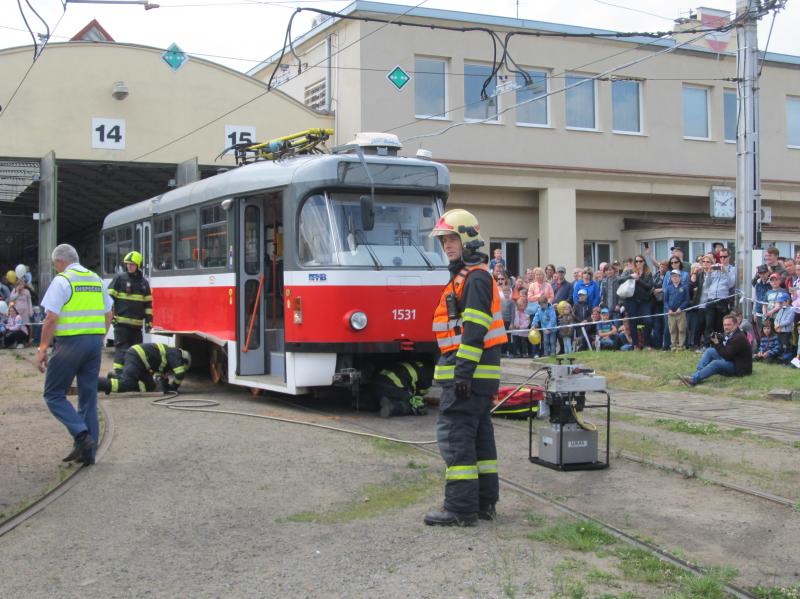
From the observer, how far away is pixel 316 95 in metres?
28.9

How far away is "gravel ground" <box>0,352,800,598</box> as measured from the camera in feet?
17.9

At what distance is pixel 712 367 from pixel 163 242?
904cm

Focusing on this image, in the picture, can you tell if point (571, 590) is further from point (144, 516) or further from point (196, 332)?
point (196, 332)

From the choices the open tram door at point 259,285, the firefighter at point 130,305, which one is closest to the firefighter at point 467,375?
the open tram door at point 259,285

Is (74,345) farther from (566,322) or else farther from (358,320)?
Result: (566,322)

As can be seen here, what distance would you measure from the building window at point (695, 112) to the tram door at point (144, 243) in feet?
64.5

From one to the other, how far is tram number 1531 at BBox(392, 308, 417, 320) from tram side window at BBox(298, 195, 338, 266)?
3.52 ft

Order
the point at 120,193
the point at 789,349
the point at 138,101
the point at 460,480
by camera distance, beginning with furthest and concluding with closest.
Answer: the point at 120,193, the point at 138,101, the point at 789,349, the point at 460,480

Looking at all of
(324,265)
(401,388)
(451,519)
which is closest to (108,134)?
(324,265)

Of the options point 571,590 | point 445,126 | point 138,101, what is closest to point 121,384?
point 571,590

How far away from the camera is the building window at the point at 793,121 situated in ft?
107

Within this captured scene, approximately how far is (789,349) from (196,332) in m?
9.31

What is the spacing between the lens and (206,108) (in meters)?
25.5

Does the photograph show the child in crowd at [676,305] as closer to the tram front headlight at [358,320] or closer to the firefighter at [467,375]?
the tram front headlight at [358,320]
